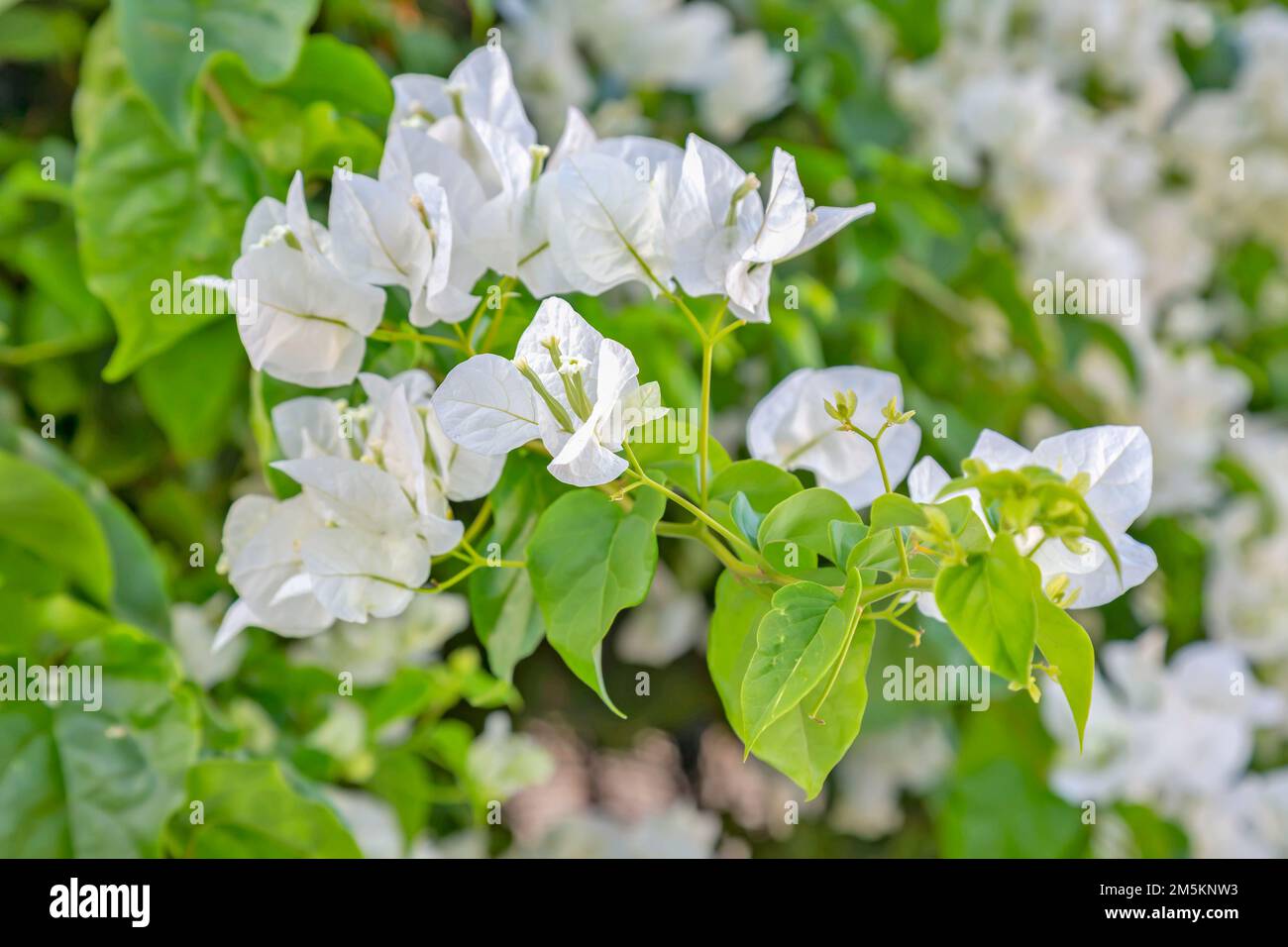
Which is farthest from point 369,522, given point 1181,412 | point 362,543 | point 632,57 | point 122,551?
point 1181,412

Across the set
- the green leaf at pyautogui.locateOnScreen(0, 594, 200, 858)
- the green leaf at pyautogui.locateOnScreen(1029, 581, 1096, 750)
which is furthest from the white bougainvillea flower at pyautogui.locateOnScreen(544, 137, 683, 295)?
the green leaf at pyautogui.locateOnScreen(0, 594, 200, 858)

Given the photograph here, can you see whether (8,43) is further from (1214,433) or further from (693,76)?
(1214,433)

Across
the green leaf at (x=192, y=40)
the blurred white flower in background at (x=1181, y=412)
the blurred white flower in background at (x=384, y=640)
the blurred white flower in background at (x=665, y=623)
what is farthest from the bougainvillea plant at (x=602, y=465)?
the blurred white flower in background at (x=1181, y=412)

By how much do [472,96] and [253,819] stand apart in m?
0.22

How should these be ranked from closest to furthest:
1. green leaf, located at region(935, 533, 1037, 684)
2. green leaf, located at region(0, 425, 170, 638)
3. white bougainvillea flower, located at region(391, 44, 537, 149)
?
green leaf, located at region(935, 533, 1037, 684), white bougainvillea flower, located at region(391, 44, 537, 149), green leaf, located at region(0, 425, 170, 638)

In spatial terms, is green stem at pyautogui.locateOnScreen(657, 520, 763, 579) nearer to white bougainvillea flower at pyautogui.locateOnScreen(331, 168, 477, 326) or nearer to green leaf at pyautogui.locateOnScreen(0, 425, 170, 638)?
white bougainvillea flower at pyautogui.locateOnScreen(331, 168, 477, 326)

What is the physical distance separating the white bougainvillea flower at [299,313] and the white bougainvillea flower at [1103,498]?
13 cm

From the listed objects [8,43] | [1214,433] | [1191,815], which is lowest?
A: [1191,815]

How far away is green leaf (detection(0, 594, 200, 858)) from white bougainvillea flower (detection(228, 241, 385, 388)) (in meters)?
0.15

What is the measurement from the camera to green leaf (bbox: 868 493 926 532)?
19cm

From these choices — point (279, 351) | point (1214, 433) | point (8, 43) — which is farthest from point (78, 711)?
point (1214, 433)

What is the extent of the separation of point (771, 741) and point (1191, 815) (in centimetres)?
53

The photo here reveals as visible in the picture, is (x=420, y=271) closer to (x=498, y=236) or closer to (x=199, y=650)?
(x=498, y=236)

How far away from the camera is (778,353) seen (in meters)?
0.55
